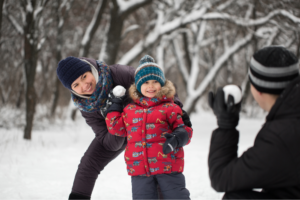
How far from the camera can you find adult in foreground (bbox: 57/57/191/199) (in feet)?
6.96

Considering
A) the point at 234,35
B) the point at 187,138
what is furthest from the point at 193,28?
the point at 187,138

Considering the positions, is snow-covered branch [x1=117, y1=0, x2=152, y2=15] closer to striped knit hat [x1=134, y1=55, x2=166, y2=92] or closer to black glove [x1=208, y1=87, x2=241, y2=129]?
striped knit hat [x1=134, y1=55, x2=166, y2=92]

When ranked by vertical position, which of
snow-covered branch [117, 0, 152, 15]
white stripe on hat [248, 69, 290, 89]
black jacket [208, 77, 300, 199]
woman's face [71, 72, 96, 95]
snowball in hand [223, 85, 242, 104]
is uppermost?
snow-covered branch [117, 0, 152, 15]

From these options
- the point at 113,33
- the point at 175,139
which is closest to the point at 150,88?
the point at 175,139

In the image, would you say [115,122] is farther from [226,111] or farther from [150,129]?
[226,111]

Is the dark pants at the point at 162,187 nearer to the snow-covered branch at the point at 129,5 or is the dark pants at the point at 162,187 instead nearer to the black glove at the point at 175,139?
the black glove at the point at 175,139

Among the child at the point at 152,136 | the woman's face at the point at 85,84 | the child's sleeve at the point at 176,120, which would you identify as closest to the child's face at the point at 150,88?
the child at the point at 152,136

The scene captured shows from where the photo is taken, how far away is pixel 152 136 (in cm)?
183

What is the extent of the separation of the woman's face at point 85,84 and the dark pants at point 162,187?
84 centimetres

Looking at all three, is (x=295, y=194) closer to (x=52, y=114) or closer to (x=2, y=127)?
(x=2, y=127)

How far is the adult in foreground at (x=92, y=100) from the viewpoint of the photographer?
6.96 ft

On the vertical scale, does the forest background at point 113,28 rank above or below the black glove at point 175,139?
above

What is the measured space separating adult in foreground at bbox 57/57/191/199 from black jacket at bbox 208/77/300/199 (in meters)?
0.76

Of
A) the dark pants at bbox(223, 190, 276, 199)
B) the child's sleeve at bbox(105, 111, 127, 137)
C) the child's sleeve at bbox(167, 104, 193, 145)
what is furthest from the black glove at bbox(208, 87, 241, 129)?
the child's sleeve at bbox(105, 111, 127, 137)
